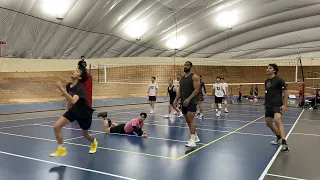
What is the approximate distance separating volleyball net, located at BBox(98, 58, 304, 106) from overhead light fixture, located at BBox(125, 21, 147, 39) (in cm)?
243

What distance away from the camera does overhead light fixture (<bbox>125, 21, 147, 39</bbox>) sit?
22656 millimetres

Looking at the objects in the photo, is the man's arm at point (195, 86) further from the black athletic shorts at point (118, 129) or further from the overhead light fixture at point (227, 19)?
the overhead light fixture at point (227, 19)

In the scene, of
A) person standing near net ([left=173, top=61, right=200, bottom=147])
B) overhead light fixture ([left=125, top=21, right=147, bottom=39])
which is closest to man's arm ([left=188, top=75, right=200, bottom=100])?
person standing near net ([left=173, top=61, right=200, bottom=147])

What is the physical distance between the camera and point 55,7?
17.3 meters

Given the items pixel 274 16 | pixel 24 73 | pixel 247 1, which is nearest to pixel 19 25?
pixel 24 73

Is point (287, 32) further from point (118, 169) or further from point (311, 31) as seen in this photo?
point (118, 169)

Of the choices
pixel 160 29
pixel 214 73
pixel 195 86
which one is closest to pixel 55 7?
pixel 160 29

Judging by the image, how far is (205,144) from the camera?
687cm

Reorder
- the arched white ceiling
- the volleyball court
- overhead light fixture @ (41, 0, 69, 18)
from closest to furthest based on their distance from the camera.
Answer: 1. the volleyball court
2. overhead light fixture @ (41, 0, 69, 18)
3. the arched white ceiling

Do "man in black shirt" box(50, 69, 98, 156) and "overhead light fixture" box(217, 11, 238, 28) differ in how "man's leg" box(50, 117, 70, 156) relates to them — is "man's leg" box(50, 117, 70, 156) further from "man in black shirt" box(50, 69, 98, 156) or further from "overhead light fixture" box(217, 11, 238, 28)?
"overhead light fixture" box(217, 11, 238, 28)

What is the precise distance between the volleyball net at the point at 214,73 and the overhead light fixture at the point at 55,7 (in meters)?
5.96

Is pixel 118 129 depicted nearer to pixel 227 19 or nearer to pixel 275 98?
pixel 275 98

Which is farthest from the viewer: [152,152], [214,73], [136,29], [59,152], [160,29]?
[214,73]

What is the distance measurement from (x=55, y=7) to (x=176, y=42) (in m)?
12.9
